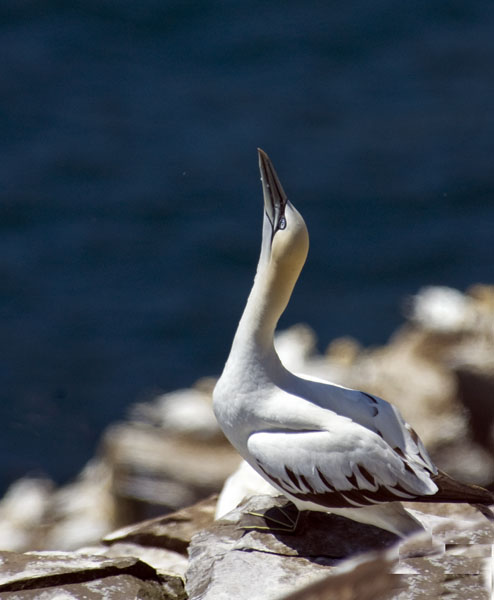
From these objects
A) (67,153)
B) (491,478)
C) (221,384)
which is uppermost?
(67,153)

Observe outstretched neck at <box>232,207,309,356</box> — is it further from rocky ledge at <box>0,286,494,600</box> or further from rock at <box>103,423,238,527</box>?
rock at <box>103,423,238,527</box>

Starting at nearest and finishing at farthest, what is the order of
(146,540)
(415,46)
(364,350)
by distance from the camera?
(146,540) < (364,350) < (415,46)

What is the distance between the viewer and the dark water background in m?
15.5

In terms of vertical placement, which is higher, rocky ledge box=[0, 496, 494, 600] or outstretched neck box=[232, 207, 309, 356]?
outstretched neck box=[232, 207, 309, 356]

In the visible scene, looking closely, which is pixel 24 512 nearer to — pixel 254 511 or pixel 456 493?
pixel 254 511

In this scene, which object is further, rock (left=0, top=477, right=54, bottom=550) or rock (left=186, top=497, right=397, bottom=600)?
rock (left=0, top=477, right=54, bottom=550)

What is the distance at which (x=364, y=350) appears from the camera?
1492cm

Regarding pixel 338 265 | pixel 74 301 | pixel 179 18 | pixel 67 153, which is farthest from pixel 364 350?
pixel 179 18

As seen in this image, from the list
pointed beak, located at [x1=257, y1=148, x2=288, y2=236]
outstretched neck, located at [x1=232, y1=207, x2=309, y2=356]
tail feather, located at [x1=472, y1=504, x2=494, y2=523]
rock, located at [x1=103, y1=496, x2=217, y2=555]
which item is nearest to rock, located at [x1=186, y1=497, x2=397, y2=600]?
tail feather, located at [x1=472, y1=504, x2=494, y2=523]

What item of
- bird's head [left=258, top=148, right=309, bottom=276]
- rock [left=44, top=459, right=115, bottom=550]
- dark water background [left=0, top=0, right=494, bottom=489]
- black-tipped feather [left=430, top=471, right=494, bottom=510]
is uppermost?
dark water background [left=0, top=0, right=494, bottom=489]

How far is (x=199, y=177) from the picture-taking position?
17531 millimetres

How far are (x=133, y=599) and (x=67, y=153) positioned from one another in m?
13.7

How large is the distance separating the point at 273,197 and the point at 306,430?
3.81ft

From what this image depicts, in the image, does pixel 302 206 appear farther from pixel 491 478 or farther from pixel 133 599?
pixel 133 599
